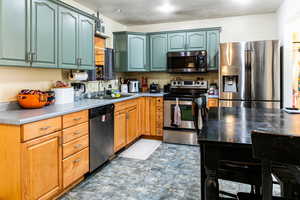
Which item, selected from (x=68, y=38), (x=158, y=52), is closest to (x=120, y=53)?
(x=158, y=52)

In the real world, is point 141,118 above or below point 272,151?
below

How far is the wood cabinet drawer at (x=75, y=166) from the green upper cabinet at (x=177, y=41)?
277 cm

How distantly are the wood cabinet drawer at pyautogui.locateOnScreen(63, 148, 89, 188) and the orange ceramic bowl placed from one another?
67 cm

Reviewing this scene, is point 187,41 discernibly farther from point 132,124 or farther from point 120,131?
point 120,131

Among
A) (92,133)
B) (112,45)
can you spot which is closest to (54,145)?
(92,133)

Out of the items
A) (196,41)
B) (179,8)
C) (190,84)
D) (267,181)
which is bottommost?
(267,181)

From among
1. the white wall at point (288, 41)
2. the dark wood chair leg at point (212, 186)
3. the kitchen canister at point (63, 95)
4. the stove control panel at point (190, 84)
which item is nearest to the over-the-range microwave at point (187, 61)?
the stove control panel at point (190, 84)

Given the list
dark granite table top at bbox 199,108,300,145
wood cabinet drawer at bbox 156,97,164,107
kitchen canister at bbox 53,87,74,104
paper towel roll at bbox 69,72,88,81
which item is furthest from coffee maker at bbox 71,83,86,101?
dark granite table top at bbox 199,108,300,145

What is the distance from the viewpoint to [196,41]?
4.27 m

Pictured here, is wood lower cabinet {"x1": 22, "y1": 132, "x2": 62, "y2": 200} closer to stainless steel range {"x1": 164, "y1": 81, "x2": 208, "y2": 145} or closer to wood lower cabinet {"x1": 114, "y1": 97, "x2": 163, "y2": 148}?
wood lower cabinet {"x1": 114, "y1": 97, "x2": 163, "y2": 148}

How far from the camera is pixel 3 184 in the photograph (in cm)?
180

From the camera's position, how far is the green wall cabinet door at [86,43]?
296cm

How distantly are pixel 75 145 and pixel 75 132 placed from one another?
14cm

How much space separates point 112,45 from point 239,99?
2666 millimetres
